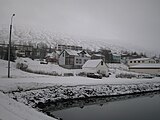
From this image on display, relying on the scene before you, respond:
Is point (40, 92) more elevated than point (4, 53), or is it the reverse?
point (4, 53)

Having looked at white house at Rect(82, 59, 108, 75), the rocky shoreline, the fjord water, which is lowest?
the fjord water

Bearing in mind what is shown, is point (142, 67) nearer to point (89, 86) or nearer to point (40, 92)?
point (89, 86)

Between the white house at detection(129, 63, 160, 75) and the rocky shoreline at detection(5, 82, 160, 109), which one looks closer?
the rocky shoreline at detection(5, 82, 160, 109)

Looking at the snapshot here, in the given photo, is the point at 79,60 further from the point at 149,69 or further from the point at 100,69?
the point at 149,69

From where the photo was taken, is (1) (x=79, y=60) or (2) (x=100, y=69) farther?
(1) (x=79, y=60)

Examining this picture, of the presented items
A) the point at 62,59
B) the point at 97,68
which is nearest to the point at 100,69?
the point at 97,68

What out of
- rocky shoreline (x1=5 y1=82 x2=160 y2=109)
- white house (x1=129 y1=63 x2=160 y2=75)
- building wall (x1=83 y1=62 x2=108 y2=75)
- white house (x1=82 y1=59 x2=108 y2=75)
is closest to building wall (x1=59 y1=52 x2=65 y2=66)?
white house (x1=82 y1=59 x2=108 y2=75)

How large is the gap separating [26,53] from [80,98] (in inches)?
2431

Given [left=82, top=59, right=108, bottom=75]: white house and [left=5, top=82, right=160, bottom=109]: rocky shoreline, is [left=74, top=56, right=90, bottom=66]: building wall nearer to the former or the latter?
[left=82, top=59, right=108, bottom=75]: white house

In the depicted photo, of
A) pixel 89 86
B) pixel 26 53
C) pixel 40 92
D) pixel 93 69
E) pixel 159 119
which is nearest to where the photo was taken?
pixel 159 119

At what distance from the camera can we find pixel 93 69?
48.9 meters

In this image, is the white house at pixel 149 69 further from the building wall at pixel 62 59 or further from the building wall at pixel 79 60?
the building wall at pixel 62 59

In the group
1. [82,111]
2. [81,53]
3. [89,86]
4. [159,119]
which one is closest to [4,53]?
[81,53]

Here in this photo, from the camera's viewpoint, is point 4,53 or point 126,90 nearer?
point 126,90
